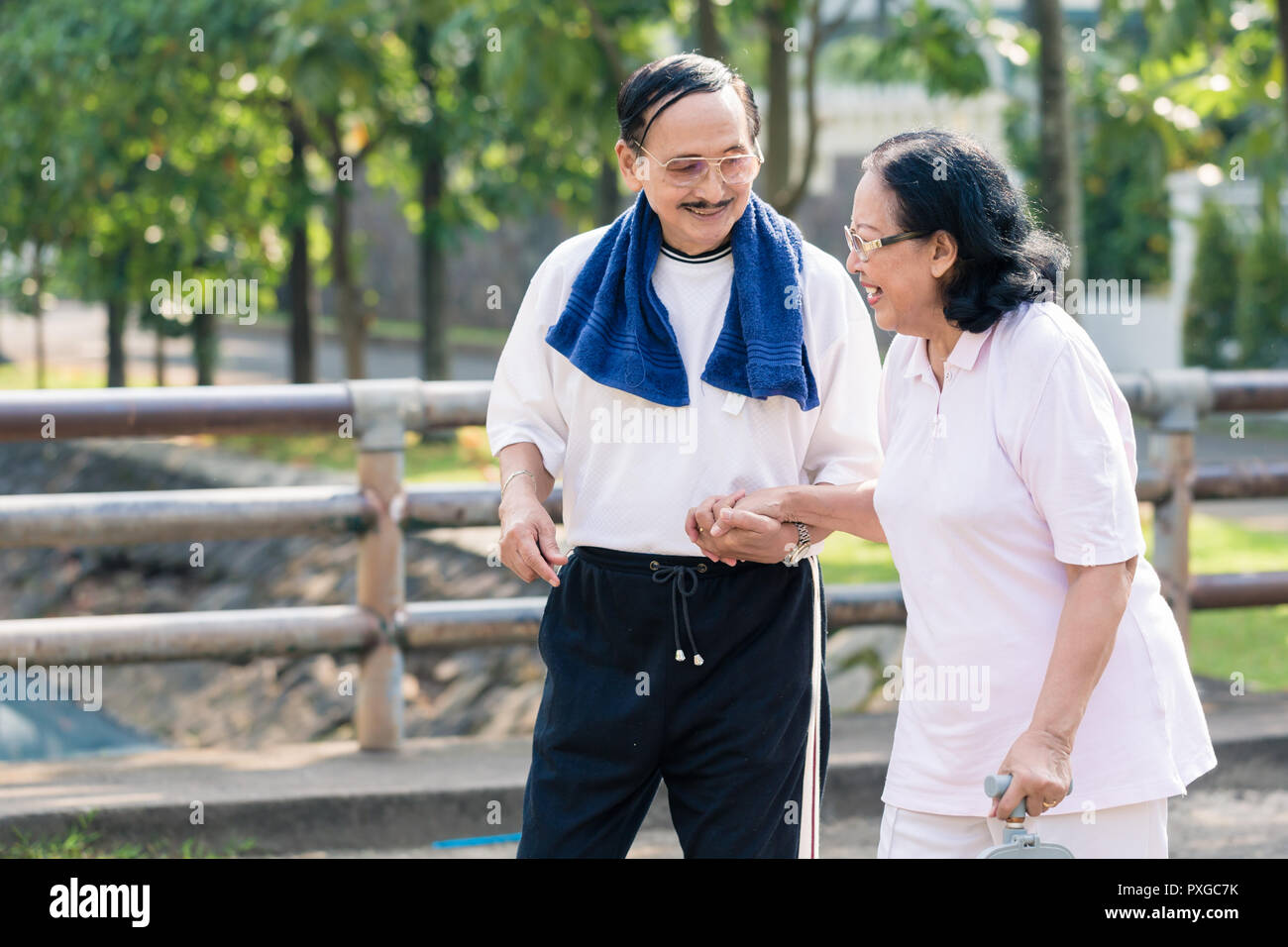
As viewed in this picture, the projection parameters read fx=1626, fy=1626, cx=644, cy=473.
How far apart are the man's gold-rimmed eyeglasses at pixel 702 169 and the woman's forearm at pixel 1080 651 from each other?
890mm

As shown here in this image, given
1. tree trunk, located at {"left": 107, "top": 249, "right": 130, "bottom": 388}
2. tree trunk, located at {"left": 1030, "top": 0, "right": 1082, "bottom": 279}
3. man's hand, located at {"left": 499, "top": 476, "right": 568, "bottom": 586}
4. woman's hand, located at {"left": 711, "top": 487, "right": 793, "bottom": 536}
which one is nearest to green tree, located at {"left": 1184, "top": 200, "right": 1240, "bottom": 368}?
tree trunk, located at {"left": 1030, "top": 0, "right": 1082, "bottom": 279}

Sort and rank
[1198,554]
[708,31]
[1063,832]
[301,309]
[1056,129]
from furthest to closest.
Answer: [301,309] < [1198,554] < [708,31] < [1056,129] < [1063,832]

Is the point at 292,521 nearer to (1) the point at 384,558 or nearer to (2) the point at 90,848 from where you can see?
(1) the point at 384,558

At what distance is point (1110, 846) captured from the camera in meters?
2.47

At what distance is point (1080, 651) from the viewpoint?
7.83 ft

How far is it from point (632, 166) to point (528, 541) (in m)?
0.68

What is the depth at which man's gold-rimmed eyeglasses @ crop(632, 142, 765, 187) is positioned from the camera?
2.74 m

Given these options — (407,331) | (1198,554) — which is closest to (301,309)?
(1198,554)

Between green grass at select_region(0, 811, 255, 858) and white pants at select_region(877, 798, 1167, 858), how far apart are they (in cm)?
230

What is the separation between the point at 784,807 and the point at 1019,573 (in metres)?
0.67

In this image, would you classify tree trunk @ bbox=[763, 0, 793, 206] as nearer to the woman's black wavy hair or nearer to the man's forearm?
the man's forearm

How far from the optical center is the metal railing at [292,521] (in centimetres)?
446
